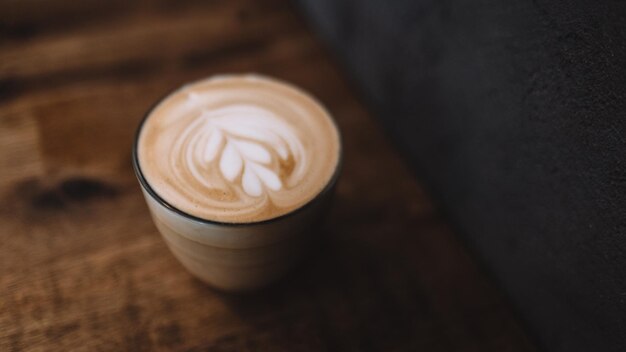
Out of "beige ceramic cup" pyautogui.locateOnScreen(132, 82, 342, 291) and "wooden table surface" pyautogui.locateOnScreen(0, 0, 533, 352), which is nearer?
"beige ceramic cup" pyautogui.locateOnScreen(132, 82, 342, 291)

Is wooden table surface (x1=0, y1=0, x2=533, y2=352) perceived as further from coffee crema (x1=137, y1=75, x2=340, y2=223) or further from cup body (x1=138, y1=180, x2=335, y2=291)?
coffee crema (x1=137, y1=75, x2=340, y2=223)

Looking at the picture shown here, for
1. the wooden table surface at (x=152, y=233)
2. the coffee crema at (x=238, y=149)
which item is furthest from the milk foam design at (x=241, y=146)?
the wooden table surface at (x=152, y=233)

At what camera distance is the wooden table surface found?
0.79 metres

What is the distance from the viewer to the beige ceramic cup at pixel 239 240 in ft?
2.13

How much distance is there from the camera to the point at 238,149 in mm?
741

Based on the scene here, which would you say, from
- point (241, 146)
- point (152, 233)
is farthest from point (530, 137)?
point (152, 233)

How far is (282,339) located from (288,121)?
0.96 ft

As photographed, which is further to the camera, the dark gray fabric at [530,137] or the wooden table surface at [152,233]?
the wooden table surface at [152,233]

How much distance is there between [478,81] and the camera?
2.53 feet

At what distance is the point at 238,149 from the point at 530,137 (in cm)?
36

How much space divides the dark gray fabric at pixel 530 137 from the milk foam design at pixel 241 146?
0.82ft

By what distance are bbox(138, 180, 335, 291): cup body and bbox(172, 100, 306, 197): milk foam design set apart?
56mm

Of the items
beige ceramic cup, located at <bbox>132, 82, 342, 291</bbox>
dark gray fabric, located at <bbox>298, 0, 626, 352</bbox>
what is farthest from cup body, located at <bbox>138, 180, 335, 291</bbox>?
dark gray fabric, located at <bbox>298, 0, 626, 352</bbox>

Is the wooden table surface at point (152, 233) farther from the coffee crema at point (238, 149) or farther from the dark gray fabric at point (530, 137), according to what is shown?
the coffee crema at point (238, 149)
